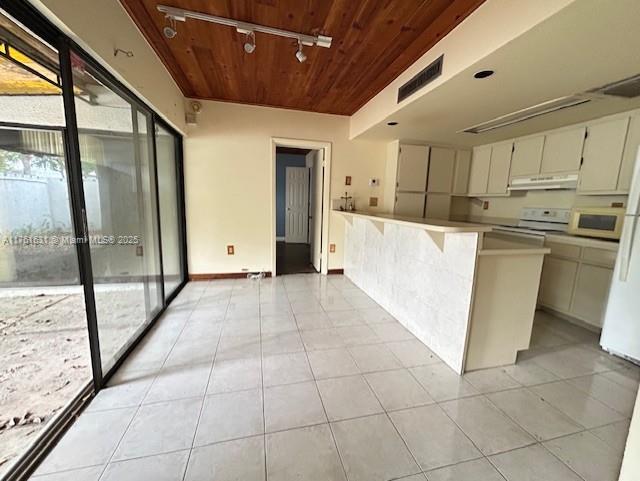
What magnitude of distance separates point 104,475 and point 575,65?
340cm

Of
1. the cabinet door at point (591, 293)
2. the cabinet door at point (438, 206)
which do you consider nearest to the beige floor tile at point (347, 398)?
the cabinet door at point (591, 293)

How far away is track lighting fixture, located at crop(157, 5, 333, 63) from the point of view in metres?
1.75

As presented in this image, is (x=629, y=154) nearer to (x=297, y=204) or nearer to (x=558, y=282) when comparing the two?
(x=558, y=282)

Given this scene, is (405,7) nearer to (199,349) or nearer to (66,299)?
(199,349)

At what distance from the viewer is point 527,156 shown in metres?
3.32

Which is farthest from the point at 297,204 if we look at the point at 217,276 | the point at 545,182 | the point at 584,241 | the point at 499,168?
the point at 584,241

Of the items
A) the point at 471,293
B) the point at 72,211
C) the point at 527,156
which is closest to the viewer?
the point at 72,211

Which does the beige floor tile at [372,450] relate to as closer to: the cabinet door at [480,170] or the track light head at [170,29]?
the track light head at [170,29]

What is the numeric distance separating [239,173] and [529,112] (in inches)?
134

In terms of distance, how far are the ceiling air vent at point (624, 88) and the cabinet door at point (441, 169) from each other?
6.32 ft

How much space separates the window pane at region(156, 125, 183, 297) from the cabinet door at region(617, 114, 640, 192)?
455 centimetres

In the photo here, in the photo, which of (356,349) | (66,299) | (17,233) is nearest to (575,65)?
(356,349)

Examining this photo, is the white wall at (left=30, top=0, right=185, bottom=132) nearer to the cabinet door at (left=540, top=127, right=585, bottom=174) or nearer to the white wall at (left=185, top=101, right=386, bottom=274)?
the white wall at (left=185, top=101, right=386, bottom=274)

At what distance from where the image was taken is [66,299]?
232 cm
